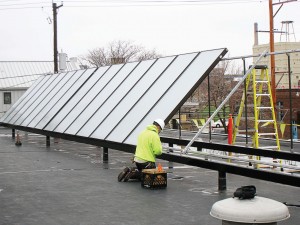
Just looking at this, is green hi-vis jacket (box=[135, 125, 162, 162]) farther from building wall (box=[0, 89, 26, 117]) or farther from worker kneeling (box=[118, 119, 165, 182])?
building wall (box=[0, 89, 26, 117])

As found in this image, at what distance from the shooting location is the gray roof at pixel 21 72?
55.3 metres

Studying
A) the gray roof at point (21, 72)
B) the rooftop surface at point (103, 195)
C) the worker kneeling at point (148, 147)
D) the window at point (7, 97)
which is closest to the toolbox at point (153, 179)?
the rooftop surface at point (103, 195)

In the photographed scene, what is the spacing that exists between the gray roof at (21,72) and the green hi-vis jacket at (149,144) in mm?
44280

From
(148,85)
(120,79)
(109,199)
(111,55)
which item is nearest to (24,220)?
(109,199)

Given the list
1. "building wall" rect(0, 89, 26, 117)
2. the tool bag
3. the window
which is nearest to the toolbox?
the tool bag

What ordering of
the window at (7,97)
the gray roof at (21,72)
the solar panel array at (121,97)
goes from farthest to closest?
the gray roof at (21,72) → the window at (7,97) → the solar panel array at (121,97)

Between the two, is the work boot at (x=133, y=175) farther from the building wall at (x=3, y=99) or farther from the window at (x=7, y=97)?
the window at (x=7, y=97)

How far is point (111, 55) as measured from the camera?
8131cm

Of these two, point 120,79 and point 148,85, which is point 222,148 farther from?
point 120,79

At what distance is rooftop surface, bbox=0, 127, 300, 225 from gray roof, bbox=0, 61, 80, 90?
1590 inches

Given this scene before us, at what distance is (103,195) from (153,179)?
4.10 ft

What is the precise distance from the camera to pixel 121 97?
16.1m

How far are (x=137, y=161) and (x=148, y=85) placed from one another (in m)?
3.74

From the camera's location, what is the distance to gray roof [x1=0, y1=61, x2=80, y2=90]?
55281mm
